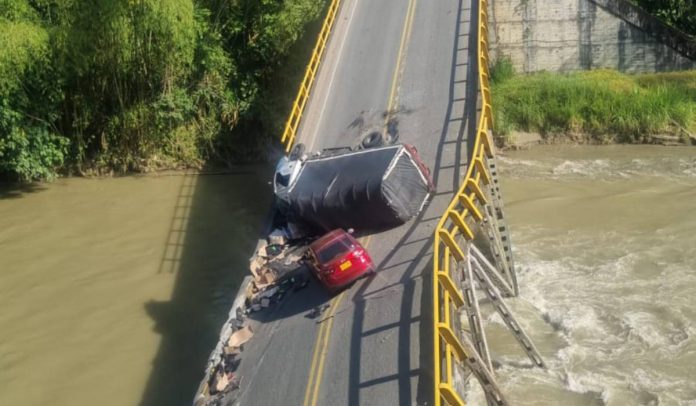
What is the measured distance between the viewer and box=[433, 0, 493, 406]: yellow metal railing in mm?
12047

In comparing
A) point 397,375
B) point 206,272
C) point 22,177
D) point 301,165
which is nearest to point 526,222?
point 301,165

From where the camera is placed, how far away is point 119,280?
67.6ft

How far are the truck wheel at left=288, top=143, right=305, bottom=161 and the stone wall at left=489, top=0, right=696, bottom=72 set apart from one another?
10.8 m

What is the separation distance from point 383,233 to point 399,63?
7.30 meters

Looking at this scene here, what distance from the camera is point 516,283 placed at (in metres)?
18.2

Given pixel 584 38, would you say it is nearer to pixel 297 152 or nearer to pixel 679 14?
pixel 679 14

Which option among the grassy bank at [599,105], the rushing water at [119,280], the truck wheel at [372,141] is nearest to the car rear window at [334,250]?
the rushing water at [119,280]

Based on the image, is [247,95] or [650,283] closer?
[650,283]

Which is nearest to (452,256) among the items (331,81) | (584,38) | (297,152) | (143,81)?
(297,152)

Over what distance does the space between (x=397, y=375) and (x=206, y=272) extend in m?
9.09

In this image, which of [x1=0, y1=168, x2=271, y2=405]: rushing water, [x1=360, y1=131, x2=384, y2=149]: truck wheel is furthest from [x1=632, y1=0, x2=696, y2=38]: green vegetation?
[x1=0, y1=168, x2=271, y2=405]: rushing water

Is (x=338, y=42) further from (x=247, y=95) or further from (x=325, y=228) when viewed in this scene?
(x=325, y=228)

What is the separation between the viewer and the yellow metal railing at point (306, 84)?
2084 centimetres

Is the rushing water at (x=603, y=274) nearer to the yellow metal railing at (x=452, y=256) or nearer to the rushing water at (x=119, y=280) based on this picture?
the yellow metal railing at (x=452, y=256)
